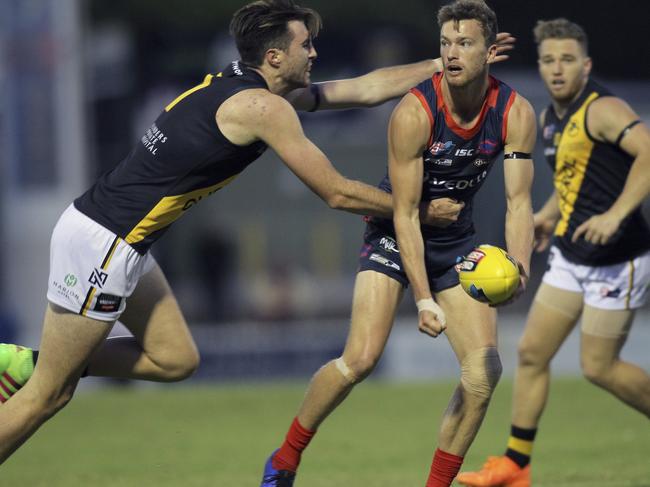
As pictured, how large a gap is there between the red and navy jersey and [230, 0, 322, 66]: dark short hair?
769mm

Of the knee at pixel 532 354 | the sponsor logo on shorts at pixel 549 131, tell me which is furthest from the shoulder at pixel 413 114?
the knee at pixel 532 354

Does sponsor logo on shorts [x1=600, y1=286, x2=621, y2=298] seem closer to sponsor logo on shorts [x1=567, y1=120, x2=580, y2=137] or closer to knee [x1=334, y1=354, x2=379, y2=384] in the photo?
sponsor logo on shorts [x1=567, y1=120, x2=580, y2=137]

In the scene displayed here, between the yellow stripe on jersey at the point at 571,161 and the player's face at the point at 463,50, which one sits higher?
the player's face at the point at 463,50

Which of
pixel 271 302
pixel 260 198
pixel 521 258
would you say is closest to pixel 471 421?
pixel 521 258

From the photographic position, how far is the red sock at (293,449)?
6.74 metres

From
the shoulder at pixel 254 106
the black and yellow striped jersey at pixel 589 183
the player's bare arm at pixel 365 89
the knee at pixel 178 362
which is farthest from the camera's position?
the black and yellow striped jersey at pixel 589 183

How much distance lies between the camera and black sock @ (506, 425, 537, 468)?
25.6 feet

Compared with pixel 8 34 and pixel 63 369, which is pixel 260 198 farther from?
pixel 63 369

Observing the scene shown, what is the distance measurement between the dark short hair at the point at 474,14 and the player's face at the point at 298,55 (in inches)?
29.8

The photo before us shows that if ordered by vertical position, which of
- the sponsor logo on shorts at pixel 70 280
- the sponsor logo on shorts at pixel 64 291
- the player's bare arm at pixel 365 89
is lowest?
the sponsor logo on shorts at pixel 64 291

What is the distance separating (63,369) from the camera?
6336 mm

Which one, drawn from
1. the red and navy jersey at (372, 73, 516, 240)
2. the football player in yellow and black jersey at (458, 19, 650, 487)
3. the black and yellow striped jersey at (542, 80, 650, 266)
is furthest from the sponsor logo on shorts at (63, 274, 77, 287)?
the black and yellow striped jersey at (542, 80, 650, 266)

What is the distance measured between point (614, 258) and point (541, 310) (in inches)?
23.9

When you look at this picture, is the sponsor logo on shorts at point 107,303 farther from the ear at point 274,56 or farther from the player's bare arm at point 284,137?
the ear at point 274,56
